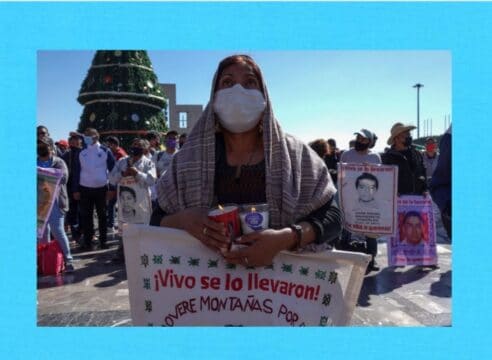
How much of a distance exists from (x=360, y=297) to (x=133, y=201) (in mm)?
3138

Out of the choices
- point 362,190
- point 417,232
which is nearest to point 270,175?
point 362,190

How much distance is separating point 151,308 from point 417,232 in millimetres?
4279

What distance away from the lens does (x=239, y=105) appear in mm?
1604

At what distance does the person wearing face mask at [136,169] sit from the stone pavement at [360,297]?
35.5 inches

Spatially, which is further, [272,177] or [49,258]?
[49,258]

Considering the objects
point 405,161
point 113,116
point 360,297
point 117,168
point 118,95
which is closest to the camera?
point 360,297

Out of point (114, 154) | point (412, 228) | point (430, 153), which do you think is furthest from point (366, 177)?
point (114, 154)

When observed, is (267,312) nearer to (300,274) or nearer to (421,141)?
(300,274)

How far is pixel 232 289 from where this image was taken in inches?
63.9

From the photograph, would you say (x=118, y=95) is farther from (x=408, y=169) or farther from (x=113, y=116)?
(x=408, y=169)

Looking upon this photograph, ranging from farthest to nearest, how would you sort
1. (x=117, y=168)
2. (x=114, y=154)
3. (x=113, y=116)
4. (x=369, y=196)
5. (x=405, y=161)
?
(x=113, y=116) → (x=114, y=154) → (x=117, y=168) → (x=405, y=161) → (x=369, y=196)

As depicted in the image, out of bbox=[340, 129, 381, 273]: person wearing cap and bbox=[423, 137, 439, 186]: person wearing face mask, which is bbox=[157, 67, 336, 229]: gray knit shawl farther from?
bbox=[423, 137, 439, 186]: person wearing face mask

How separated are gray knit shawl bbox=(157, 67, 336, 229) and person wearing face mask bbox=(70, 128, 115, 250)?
4.87 m

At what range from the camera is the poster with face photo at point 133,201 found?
530 cm
